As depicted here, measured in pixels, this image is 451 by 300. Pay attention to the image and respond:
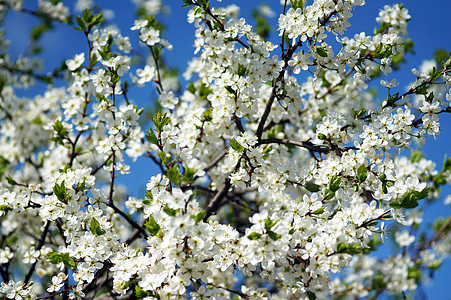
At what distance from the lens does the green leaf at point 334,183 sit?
3436 mm

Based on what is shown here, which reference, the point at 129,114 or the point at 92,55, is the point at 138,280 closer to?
the point at 129,114

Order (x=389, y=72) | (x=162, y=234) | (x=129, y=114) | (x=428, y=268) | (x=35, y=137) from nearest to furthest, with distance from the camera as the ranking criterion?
(x=162, y=234) → (x=389, y=72) → (x=129, y=114) → (x=428, y=268) → (x=35, y=137)

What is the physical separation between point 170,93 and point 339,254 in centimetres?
281

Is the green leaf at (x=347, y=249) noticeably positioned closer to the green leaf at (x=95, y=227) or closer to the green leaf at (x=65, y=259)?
the green leaf at (x=95, y=227)

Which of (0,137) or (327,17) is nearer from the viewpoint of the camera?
(327,17)

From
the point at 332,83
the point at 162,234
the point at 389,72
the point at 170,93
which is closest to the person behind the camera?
the point at 162,234

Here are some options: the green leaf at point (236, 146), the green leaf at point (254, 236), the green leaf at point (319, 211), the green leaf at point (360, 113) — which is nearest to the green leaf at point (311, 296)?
the green leaf at point (319, 211)

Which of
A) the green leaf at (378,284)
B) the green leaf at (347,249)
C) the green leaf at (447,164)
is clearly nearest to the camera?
the green leaf at (347,249)

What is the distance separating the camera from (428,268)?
261 inches

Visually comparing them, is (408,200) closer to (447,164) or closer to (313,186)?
(313,186)

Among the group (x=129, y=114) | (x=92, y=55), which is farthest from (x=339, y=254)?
(x=92, y=55)

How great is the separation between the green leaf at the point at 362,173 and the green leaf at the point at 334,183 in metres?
0.20

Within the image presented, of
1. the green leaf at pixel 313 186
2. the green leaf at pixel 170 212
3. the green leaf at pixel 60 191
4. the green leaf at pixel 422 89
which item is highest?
the green leaf at pixel 422 89

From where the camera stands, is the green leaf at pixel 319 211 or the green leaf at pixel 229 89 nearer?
the green leaf at pixel 319 211
